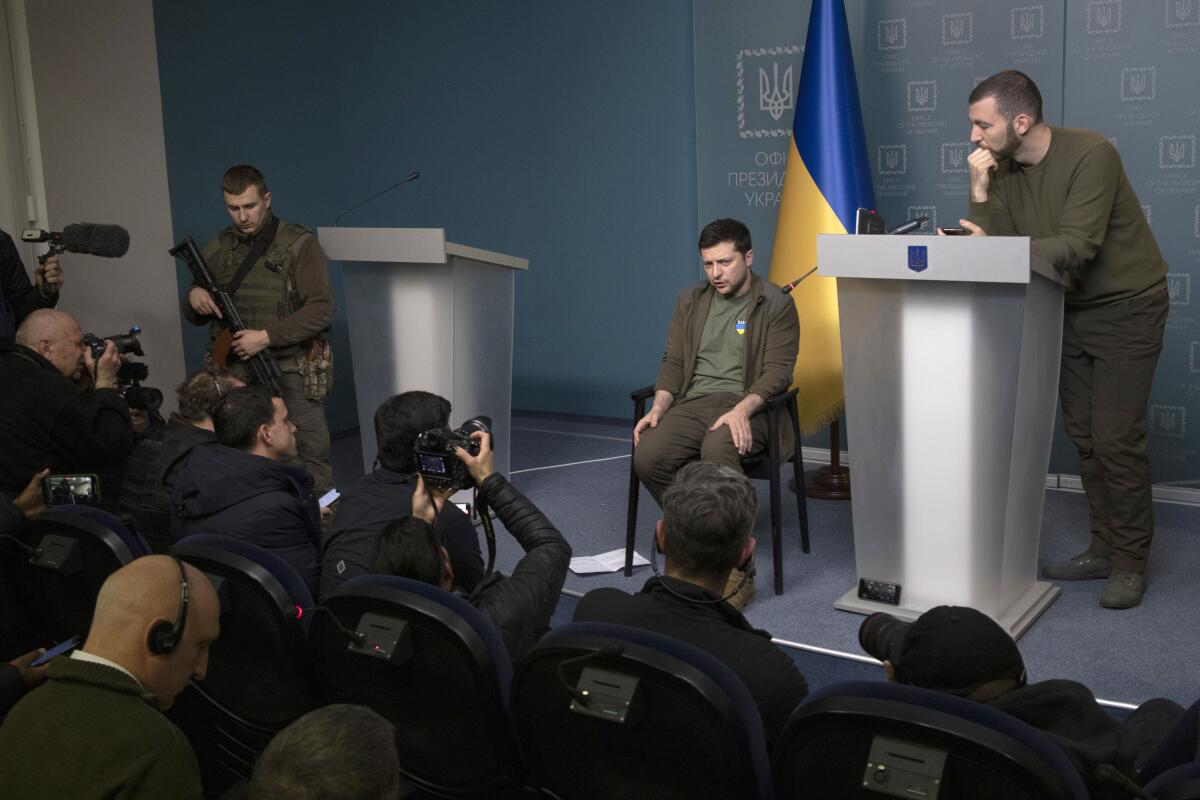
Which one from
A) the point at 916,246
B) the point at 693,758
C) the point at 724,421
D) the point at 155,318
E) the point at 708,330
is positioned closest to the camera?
the point at 693,758

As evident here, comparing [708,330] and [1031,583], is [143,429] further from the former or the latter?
[1031,583]

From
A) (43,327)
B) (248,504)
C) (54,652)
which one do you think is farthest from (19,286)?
(54,652)

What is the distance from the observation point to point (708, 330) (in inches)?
179

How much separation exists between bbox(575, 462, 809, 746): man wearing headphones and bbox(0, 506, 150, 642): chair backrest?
1121 mm

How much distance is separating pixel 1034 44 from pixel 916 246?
6.92 ft

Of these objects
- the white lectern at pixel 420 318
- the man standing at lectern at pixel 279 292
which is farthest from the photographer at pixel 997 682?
the man standing at lectern at pixel 279 292

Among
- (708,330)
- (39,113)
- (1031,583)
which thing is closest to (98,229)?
(39,113)

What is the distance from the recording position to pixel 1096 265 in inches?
150

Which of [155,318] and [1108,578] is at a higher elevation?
[155,318]

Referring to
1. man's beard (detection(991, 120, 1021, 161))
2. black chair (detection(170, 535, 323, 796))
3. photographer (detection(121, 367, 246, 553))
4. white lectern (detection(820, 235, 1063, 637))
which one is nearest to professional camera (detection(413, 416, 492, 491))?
black chair (detection(170, 535, 323, 796))

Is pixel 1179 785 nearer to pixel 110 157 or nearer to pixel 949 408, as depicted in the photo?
pixel 949 408

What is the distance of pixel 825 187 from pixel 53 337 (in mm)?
3129

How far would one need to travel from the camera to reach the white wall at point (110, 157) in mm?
5469

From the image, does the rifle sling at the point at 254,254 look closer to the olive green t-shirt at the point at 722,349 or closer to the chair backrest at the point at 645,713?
the olive green t-shirt at the point at 722,349
